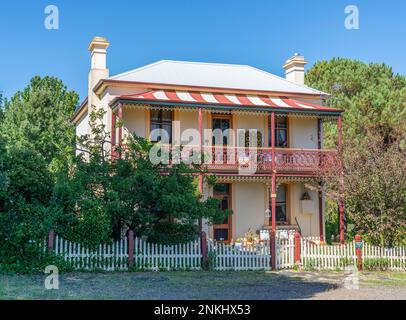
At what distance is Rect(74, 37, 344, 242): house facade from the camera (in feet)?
69.3

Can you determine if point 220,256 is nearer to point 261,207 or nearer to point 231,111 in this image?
point 231,111

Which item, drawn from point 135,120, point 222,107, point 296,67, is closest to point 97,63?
point 135,120

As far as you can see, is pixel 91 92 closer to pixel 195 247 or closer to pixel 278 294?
pixel 195 247

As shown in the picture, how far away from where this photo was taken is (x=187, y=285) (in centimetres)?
1251

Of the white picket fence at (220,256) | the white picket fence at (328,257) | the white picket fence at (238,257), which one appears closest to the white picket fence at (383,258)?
the white picket fence at (220,256)

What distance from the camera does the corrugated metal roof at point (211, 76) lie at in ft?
73.7

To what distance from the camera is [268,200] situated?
75.3 feet

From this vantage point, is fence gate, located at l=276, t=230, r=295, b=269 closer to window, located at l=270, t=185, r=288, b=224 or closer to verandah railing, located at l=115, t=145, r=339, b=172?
verandah railing, located at l=115, t=145, r=339, b=172

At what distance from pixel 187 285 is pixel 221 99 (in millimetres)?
10369

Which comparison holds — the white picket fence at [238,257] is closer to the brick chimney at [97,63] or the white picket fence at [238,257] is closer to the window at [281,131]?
the window at [281,131]

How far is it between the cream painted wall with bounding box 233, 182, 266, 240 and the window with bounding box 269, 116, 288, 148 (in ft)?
6.28

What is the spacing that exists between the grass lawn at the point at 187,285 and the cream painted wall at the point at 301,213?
7.92m

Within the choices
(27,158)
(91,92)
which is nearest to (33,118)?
(91,92)
